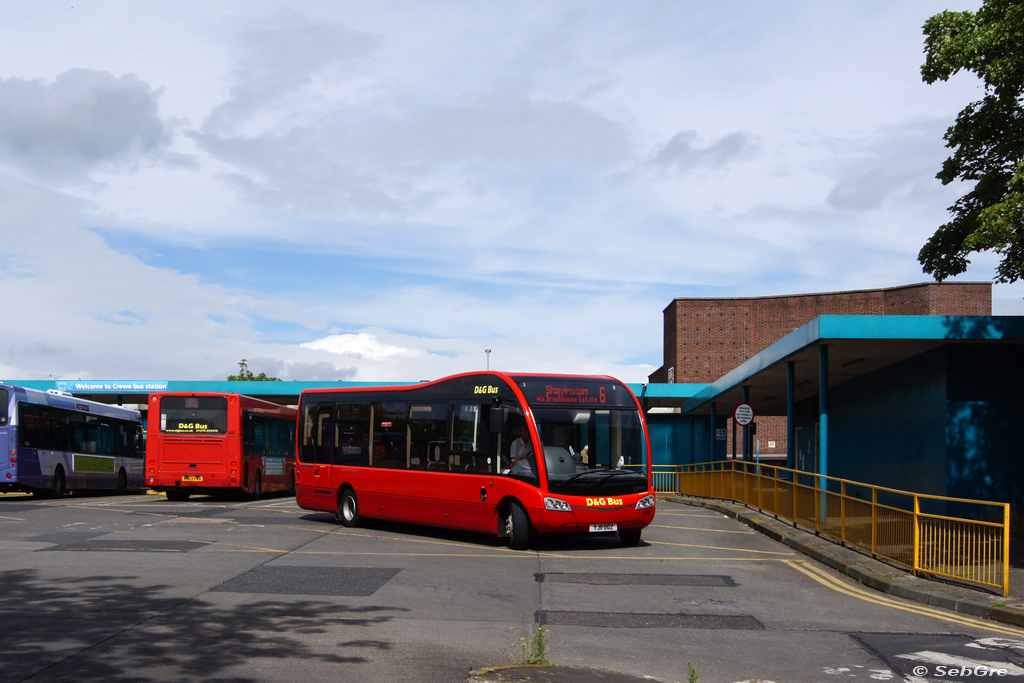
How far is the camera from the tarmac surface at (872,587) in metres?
6.37

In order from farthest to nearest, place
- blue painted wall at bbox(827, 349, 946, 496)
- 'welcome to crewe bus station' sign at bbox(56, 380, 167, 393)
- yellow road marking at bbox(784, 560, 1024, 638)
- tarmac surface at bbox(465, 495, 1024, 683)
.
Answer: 'welcome to crewe bus station' sign at bbox(56, 380, 167, 393) < blue painted wall at bbox(827, 349, 946, 496) < yellow road marking at bbox(784, 560, 1024, 638) < tarmac surface at bbox(465, 495, 1024, 683)

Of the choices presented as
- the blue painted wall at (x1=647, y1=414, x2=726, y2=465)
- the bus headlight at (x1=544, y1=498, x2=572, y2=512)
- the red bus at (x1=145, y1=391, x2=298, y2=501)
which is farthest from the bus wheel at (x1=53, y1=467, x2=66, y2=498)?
the blue painted wall at (x1=647, y1=414, x2=726, y2=465)

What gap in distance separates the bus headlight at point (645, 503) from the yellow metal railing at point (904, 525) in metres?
2.68

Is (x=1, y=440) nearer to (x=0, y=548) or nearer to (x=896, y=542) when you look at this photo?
(x=0, y=548)

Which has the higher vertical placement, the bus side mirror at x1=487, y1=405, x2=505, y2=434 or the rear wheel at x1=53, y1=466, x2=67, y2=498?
the bus side mirror at x1=487, y1=405, x2=505, y2=434

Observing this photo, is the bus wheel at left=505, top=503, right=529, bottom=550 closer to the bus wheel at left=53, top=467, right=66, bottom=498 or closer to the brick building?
the bus wheel at left=53, top=467, right=66, bottom=498

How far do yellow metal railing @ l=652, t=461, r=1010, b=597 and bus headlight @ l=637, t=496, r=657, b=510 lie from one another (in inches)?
105

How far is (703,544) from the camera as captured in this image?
16.1 metres

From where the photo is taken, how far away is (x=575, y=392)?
15469mm

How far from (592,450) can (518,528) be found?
5.51 ft

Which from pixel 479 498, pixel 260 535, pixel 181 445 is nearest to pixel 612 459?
pixel 479 498

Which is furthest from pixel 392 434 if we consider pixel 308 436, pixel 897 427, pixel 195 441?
pixel 897 427

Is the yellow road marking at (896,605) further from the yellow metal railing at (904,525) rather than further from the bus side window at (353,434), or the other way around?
the bus side window at (353,434)

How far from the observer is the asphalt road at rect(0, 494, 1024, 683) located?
7.05 m
